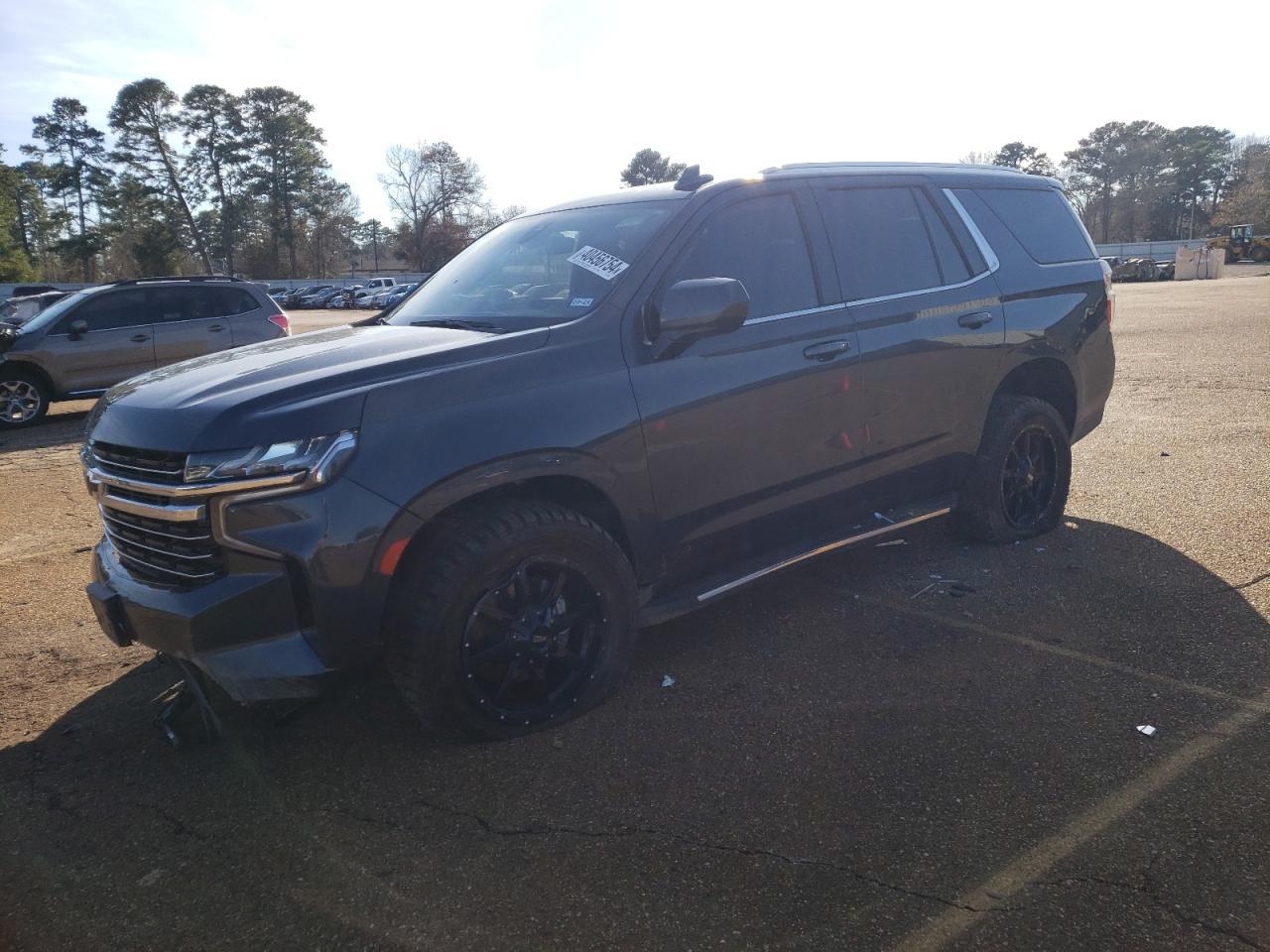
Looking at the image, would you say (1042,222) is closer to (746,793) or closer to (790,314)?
(790,314)

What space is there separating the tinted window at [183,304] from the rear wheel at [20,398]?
5.40ft

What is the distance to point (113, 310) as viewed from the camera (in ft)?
38.8

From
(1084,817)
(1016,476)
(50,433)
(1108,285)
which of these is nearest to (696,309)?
(1084,817)

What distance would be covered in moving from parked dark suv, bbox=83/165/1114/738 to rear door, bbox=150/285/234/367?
8918mm

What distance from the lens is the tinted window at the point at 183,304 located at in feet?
39.4

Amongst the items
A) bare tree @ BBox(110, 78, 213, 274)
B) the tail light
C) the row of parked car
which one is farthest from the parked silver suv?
bare tree @ BBox(110, 78, 213, 274)

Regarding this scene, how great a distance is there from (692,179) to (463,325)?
116 centimetres

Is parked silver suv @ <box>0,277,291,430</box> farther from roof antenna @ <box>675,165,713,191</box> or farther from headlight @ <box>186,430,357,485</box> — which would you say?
headlight @ <box>186,430,357,485</box>

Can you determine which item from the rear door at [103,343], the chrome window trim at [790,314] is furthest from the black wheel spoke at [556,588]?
the rear door at [103,343]

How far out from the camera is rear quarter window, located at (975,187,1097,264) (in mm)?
5066

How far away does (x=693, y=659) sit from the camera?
390 cm

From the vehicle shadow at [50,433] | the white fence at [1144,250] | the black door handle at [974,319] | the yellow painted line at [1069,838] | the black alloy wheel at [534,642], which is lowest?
→ the yellow painted line at [1069,838]

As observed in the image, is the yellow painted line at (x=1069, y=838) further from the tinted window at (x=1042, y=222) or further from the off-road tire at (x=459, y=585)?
the tinted window at (x=1042, y=222)

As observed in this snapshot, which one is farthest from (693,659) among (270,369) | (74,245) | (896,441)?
(74,245)
